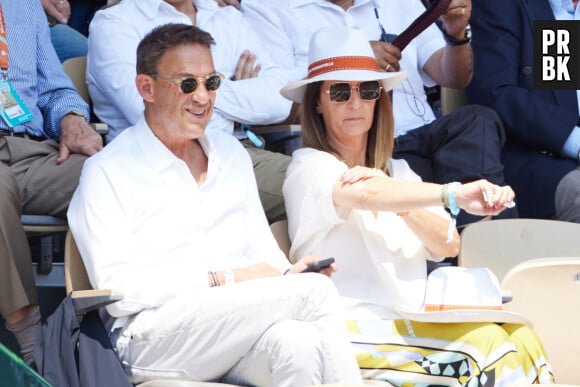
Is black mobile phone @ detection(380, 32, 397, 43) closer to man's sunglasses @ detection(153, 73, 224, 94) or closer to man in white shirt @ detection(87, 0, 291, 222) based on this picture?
man in white shirt @ detection(87, 0, 291, 222)

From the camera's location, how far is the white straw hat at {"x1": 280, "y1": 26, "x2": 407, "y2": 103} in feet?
14.0

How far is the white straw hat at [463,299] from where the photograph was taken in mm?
3719

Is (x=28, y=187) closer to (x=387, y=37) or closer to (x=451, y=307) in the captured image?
(x=451, y=307)

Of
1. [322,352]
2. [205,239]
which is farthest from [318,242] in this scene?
[322,352]

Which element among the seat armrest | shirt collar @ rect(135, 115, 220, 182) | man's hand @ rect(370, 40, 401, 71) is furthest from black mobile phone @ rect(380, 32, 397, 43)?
the seat armrest

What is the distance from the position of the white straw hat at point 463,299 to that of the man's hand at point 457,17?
4.89 feet

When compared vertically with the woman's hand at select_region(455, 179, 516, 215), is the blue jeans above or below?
above

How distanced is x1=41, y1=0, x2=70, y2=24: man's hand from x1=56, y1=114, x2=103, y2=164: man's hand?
4.06ft

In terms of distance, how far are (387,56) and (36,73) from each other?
1469 millimetres

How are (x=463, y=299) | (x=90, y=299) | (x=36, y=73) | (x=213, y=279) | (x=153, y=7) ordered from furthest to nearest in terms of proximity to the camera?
(x=153, y=7)
(x=36, y=73)
(x=463, y=299)
(x=213, y=279)
(x=90, y=299)

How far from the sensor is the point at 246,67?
522cm

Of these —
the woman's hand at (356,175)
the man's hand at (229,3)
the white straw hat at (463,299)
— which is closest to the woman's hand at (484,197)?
the white straw hat at (463,299)

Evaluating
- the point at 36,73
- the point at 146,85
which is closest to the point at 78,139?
the point at 36,73

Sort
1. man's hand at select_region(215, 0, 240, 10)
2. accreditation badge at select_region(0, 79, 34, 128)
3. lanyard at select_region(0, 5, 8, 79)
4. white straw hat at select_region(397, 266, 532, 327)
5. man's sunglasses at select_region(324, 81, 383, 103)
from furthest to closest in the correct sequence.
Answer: man's hand at select_region(215, 0, 240, 10) → lanyard at select_region(0, 5, 8, 79) → accreditation badge at select_region(0, 79, 34, 128) → man's sunglasses at select_region(324, 81, 383, 103) → white straw hat at select_region(397, 266, 532, 327)
